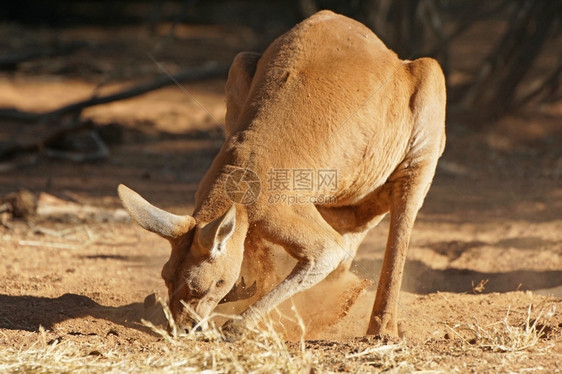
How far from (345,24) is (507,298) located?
2.13 meters

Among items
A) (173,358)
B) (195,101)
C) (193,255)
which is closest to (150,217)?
(193,255)

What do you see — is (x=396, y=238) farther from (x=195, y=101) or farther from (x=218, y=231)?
(x=195, y=101)

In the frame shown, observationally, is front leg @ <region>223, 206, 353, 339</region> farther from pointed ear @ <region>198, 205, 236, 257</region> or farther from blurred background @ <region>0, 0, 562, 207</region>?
blurred background @ <region>0, 0, 562, 207</region>

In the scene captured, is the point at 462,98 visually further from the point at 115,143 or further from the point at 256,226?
the point at 256,226

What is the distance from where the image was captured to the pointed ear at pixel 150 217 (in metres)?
3.81

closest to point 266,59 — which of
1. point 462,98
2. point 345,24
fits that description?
point 345,24

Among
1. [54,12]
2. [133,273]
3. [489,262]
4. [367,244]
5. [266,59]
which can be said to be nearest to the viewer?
[266,59]

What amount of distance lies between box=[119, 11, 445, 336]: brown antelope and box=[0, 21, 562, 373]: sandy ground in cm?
39

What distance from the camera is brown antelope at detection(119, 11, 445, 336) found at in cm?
402

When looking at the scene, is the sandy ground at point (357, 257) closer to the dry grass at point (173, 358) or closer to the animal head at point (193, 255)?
the dry grass at point (173, 358)

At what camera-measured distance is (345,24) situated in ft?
16.5

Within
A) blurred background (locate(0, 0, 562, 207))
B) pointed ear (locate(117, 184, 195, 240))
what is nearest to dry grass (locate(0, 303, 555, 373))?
pointed ear (locate(117, 184, 195, 240))

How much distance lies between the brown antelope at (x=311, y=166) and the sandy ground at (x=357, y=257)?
0.39 m

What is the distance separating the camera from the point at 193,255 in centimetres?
396
